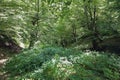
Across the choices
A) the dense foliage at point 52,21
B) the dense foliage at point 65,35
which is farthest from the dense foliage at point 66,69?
the dense foliage at point 52,21

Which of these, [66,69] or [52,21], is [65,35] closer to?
[52,21]

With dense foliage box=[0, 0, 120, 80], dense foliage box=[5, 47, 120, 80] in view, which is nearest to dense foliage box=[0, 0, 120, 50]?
dense foliage box=[0, 0, 120, 80]

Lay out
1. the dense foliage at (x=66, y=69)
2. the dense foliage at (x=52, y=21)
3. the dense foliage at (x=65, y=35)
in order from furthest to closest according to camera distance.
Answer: the dense foliage at (x=52, y=21)
the dense foliage at (x=65, y=35)
the dense foliage at (x=66, y=69)

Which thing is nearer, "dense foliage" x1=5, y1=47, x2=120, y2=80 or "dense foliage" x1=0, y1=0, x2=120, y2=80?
"dense foliage" x1=5, y1=47, x2=120, y2=80

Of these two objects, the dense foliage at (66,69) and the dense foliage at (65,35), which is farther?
the dense foliage at (65,35)

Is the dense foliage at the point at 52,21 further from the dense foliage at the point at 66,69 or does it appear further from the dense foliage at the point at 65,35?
the dense foliage at the point at 66,69

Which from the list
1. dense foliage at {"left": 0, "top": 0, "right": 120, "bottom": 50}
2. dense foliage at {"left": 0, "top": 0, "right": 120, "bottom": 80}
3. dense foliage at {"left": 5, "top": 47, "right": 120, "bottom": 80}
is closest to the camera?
dense foliage at {"left": 5, "top": 47, "right": 120, "bottom": 80}

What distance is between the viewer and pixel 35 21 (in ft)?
57.9

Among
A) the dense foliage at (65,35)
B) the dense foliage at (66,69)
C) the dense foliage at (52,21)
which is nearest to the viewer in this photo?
the dense foliage at (66,69)

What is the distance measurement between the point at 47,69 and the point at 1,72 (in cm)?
368

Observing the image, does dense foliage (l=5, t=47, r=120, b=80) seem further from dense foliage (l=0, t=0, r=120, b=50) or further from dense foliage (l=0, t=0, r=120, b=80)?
dense foliage (l=0, t=0, r=120, b=50)

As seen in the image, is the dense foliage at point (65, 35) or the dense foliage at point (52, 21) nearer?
the dense foliage at point (65, 35)

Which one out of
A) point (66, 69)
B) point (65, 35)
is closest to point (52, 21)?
point (65, 35)

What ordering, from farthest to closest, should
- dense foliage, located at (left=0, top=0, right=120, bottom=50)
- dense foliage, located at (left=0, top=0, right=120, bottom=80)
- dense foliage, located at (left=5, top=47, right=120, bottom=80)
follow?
dense foliage, located at (left=0, top=0, right=120, bottom=50), dense foliage, located at (left=0, top=0, right=120, bottom=80), dense foliage, located at (left=5, top=47, right=120, bottom=80)
